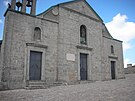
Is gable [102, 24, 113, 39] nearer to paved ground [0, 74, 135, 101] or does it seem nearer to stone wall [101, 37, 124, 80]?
stone wall [101, 37, 124, 80]

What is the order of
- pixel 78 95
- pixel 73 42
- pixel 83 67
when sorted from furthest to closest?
1. pixel 83 67
2. pixel 73 42
3. pixel 78 95

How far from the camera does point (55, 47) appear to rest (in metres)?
13.2

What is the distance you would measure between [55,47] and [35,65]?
7.94 feet

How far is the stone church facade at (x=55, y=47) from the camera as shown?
11.0 metres

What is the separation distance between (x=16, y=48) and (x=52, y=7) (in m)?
5.31

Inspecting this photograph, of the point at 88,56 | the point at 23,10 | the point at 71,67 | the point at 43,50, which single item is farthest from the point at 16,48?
the point at 88,56

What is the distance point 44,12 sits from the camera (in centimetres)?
1334

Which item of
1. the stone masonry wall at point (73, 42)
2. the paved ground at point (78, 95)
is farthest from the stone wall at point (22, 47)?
the paved ground at point (78, 95)

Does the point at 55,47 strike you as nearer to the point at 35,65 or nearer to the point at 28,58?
the point at 35,65

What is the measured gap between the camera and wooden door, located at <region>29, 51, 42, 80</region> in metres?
11.8

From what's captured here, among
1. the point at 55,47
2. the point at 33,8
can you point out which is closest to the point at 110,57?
the point at 55,47

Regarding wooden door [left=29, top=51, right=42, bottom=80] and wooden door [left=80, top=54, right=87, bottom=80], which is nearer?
wooden door [left=29, top=51, right=42, bottom=80]

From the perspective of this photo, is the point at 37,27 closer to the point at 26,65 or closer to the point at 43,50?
the point at 43,50

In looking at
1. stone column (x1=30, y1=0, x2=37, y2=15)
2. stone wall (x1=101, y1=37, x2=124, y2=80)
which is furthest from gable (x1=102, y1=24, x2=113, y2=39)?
stone column (x1=30, y1=0, x2=37, y2=15)
